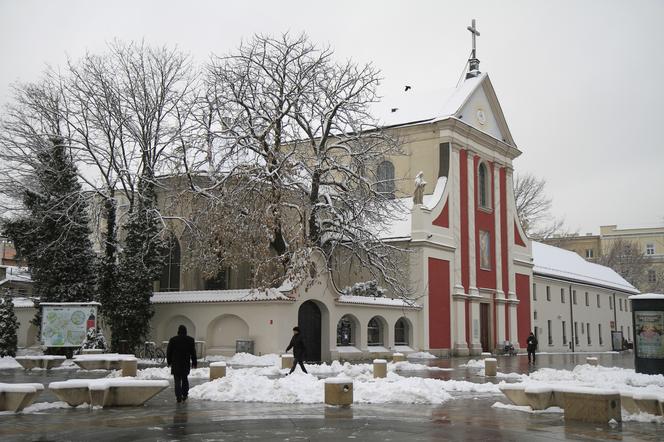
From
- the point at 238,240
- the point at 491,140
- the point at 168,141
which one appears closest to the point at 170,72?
the point at 168,141

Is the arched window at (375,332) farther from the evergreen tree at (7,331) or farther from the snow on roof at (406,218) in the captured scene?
the evergreen tree at (7,331)

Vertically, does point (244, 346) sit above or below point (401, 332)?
below

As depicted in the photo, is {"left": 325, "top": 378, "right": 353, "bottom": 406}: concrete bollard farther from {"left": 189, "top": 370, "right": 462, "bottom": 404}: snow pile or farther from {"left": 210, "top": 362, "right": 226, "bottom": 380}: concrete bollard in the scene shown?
{"left": 210, "top": 362, "right": 226, "bottom": 380}: concrete bollard

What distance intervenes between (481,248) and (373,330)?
1273 cm

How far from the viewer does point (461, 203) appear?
45.0 m

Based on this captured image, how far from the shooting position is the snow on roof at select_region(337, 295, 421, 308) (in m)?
34.2

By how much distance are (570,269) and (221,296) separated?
133 ft

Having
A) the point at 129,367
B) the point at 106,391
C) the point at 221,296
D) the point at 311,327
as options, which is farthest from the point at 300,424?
the point at 221,296

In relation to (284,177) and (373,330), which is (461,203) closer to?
(373,330)

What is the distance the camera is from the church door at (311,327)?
32.1 metres

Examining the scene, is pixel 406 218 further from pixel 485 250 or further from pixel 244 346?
pixel 244 346

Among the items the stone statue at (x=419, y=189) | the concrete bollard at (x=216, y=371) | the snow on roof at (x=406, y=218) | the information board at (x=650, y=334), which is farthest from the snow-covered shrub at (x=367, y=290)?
the concrete bollard at (x=216, y=371)

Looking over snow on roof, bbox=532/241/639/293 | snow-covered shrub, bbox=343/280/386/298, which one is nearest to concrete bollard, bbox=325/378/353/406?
snow-covered shrub, bbox=343/280/386/298

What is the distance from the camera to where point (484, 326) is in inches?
1823
